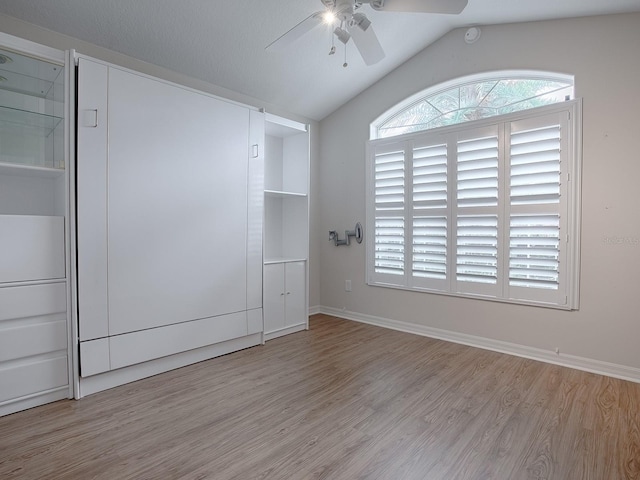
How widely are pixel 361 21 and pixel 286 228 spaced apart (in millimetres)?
2491

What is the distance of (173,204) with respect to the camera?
9.20ft

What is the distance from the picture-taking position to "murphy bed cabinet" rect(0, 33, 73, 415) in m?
2.15

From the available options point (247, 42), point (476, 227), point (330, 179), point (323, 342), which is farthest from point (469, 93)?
point (323, 342)

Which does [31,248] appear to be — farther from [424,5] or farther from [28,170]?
[424,5]

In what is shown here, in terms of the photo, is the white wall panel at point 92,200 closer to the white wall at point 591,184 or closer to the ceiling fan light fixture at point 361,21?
the ceiling fan light fixture at point 361,21

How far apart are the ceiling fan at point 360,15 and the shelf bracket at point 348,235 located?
221 cm

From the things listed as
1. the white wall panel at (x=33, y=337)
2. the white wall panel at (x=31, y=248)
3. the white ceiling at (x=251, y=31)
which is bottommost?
the white wall panel at (x=33, y=337)

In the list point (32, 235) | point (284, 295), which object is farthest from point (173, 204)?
point (284, 295)

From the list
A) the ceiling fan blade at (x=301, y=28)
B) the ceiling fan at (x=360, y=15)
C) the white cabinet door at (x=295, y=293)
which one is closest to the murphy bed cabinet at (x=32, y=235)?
the ceiling fan blade at (x=301, y=28)

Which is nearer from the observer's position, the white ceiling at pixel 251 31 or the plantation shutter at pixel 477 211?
the white ceiling at pixel 251 31

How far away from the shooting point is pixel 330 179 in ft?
15.5

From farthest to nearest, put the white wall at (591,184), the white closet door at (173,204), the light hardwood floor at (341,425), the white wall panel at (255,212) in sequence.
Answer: the white wall panel at (255,212) → the white wall at (591,184) → the white closet door at (173,204) → the light hardwood floor at (341,425)

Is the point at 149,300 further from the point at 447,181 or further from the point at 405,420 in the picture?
the point at 447,181

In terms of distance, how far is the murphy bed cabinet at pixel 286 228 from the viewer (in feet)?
12.1
